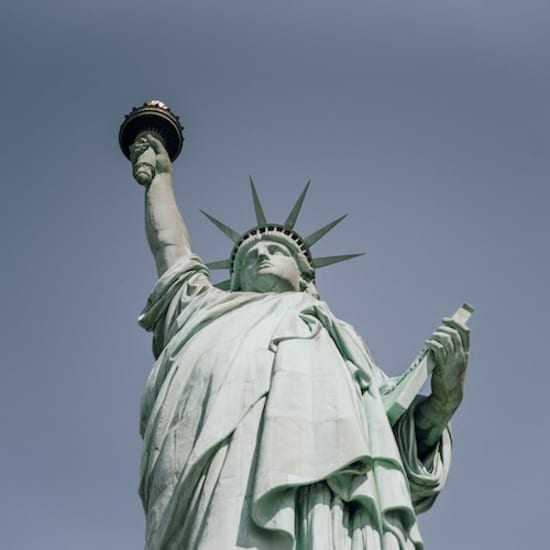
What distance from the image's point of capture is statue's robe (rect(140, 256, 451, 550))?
8.95 m

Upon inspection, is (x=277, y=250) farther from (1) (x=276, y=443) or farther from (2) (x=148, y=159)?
(1) (x=276, y=443)

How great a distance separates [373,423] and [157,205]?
3784 mm

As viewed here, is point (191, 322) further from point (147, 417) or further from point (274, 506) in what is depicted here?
point (274, 506)

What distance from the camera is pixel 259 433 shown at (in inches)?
374

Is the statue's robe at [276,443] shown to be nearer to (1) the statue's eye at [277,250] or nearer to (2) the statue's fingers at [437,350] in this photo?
(2) the statue's fingers at [437,350]

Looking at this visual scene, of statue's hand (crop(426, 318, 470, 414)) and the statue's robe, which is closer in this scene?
the statue's robe

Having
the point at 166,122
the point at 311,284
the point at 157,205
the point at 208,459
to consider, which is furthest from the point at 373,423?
the point at 166,122

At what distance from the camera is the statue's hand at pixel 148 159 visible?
1317 cm

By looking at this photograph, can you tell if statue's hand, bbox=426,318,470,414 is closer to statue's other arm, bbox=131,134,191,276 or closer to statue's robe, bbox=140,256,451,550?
statue's robe, bbox=140,256,451,550

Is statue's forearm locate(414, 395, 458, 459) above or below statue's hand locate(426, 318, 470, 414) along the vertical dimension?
below

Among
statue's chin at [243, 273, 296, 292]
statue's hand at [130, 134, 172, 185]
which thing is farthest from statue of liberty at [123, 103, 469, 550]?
statue's hand at [130, 134, 172, 185]

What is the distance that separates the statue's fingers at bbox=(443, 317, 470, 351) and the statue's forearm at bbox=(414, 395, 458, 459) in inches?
18.7


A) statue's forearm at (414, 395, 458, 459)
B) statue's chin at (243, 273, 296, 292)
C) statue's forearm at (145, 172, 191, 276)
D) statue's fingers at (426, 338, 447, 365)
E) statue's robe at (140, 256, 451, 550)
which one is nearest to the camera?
statue's robe at (140, 256, 451, 550)

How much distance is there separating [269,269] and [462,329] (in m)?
2.32
